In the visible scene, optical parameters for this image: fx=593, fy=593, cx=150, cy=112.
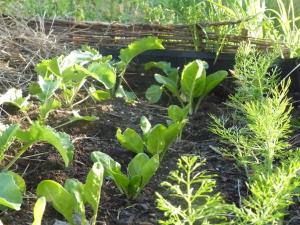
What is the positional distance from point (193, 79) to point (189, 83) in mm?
29

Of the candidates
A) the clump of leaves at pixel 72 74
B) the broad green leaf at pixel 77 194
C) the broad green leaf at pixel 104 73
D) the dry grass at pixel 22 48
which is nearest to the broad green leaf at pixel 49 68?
the clump of leaves at pixel 72 74

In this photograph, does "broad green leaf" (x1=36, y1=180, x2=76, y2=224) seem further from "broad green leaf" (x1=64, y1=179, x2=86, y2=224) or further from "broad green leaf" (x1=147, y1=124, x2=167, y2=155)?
"broad green leaf" (x1=147, y1=124, x2=167, y2=155)

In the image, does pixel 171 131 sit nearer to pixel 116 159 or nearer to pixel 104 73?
pixel 116 159

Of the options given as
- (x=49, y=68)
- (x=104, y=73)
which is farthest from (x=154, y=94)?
(x=49, y=68)

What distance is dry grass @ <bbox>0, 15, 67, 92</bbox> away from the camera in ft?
7.70

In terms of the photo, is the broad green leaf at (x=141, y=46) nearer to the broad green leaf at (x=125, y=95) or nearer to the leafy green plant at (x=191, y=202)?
the broad green leaf at (x=125, y=95)

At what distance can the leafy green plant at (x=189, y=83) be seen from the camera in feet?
7.00

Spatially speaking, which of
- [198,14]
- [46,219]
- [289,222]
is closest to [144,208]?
[46,219]

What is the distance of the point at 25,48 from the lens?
258 centimetres

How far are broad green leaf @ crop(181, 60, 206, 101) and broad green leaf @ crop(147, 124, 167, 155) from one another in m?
0.46

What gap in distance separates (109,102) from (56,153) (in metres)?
0.58

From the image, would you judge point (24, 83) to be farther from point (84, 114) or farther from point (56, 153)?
point (56, 153)

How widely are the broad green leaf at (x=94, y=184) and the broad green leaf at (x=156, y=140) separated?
0.41 meters

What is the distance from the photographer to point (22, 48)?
8.59 feet
